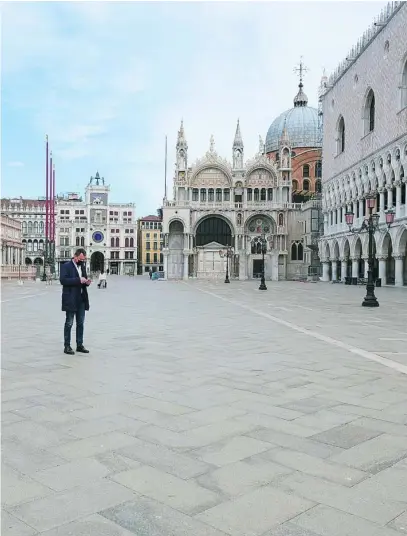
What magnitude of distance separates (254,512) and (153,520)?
0.60 m

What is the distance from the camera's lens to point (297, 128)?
3396 inches

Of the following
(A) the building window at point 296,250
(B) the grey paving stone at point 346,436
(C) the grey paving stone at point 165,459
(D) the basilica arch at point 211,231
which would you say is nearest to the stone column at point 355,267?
(A) the building window at point 296,250

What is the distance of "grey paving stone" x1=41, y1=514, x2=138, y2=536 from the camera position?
301cm

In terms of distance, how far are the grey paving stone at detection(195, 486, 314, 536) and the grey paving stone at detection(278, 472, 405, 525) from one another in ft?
0.39

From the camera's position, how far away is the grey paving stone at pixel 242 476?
3.62m

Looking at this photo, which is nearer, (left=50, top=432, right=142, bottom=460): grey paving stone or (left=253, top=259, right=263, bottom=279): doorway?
(left=50, top=432, right=142, bottom=460): grey paving stone

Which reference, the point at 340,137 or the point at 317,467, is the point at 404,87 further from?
the point at 317,467

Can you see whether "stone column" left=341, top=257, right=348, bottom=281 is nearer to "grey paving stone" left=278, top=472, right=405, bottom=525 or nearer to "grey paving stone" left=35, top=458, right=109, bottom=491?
"grey paving stone" left=278, top=472, right=405, bottom=525

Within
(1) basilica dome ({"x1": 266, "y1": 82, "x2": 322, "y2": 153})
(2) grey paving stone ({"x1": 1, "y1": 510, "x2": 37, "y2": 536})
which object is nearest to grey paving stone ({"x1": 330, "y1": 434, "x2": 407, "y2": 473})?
(2) grey paving stone ({"x1": 1, "y1": 510, "x2": 37, "y2": 536})

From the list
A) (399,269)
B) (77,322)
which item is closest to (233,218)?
(399,269)

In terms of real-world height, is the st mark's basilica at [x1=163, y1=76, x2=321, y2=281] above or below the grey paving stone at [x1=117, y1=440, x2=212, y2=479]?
above

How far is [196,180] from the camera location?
75188 mm

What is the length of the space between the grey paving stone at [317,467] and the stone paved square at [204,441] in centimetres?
2

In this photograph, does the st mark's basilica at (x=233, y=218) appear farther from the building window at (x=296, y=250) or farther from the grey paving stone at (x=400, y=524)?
the grey paving stone at (x=400, y=524)
